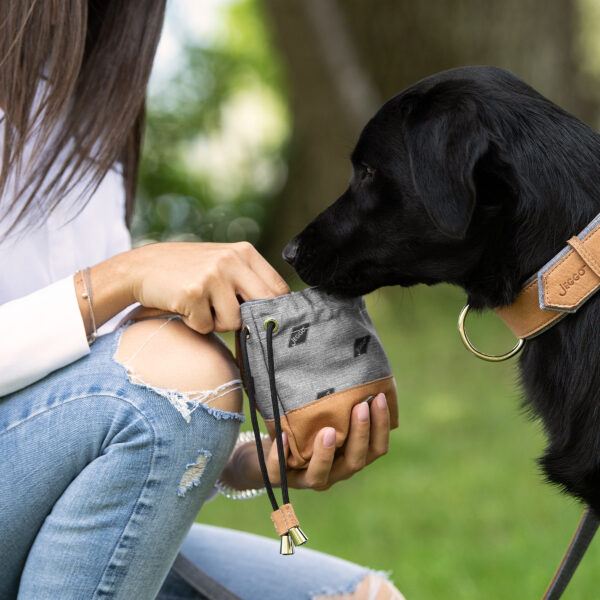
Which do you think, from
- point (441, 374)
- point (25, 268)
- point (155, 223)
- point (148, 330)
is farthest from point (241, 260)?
point (155, 223)

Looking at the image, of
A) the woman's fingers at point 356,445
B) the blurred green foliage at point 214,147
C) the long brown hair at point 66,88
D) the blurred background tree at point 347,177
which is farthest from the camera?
the blurred green foliage at point 214,147

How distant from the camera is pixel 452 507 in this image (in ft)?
9.87

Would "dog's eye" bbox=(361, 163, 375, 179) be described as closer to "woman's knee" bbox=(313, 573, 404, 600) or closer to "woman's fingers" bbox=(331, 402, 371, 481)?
"woman's fingers" bbox=(331, 402, 371, 481)

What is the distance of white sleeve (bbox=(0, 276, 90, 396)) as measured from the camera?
4.14ft

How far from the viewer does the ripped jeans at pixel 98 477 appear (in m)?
1.22

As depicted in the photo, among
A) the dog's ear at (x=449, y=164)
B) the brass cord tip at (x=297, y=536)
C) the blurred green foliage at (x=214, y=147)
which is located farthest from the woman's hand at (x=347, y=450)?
the blurred green foliage at (x=214, y=147)

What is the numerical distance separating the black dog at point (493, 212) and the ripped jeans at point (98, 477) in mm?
401

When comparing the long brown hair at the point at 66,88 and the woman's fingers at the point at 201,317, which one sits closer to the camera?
the woman's fingers at the point at 201,317

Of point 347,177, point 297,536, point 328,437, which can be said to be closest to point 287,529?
point 297,536

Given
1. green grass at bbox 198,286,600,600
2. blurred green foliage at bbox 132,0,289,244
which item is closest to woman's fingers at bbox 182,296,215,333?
green grass at bbox 198,286,600,600

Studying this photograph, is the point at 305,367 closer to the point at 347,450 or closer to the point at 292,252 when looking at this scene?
the point at 347,450

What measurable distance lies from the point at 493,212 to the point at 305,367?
1.39ft

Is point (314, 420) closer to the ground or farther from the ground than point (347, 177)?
farther from the ground

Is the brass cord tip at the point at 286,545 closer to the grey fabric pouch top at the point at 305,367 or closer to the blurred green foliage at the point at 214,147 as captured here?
the grey fabric pouch top at the point at 305,367
